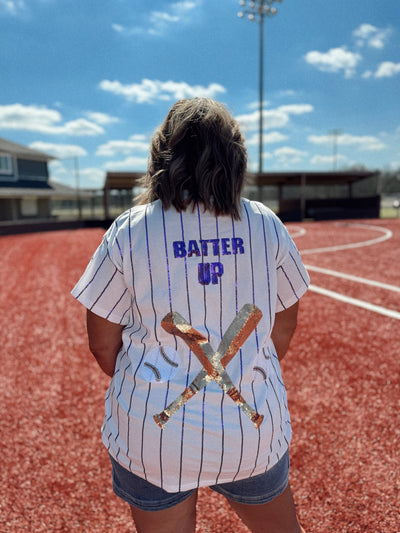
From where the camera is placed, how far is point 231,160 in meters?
1.10

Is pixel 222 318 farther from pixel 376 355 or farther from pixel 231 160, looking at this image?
pixel 376 355

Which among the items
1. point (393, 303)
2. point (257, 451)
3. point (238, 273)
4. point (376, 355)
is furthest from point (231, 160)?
point (393, 303)

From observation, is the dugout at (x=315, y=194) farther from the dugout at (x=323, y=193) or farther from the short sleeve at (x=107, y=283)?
the short sleeve at (x=107, y=283)

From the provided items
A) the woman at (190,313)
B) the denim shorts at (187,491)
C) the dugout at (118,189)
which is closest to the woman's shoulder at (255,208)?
the woman at (190,313)

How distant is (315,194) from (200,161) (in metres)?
34.4

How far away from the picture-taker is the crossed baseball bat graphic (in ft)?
3.56

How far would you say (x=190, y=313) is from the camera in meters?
1.09

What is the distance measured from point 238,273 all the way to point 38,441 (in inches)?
106

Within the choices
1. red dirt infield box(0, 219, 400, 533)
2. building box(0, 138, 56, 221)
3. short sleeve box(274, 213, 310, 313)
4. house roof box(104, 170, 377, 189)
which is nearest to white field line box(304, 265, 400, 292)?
red dirt infield box(0, 219, 400, 533)

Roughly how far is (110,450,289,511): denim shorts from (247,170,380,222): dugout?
89.3 feet

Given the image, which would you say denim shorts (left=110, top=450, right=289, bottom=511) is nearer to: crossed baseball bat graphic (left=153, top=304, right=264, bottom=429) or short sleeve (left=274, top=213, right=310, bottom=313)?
crossed baseball bat graphic (left=153, top=304, right=264, bottom=429)

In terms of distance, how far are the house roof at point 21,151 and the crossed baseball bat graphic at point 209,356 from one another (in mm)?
33403

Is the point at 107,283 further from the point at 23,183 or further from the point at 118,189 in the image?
the point at 23,183

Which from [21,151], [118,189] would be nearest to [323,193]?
[118,189]
